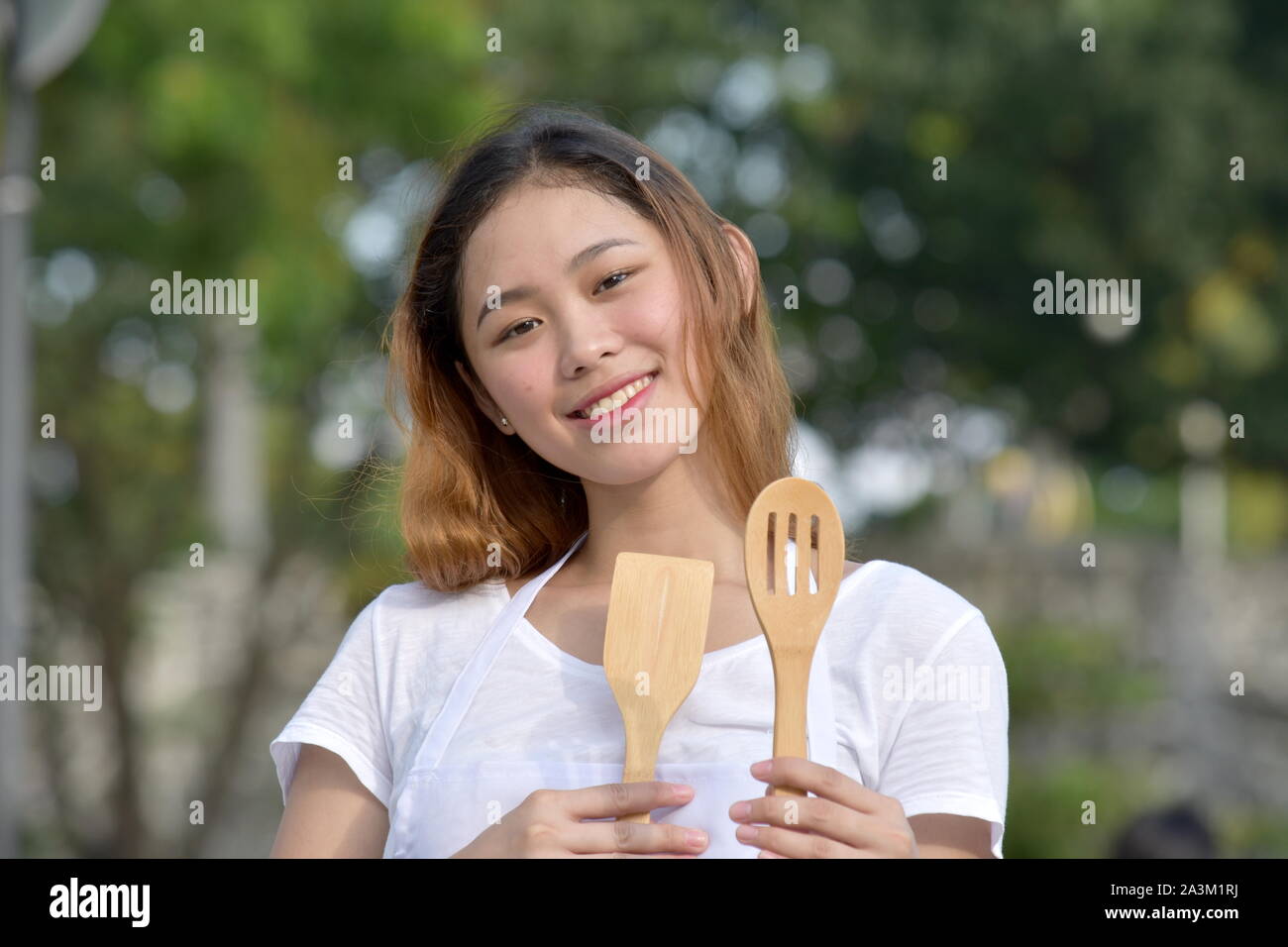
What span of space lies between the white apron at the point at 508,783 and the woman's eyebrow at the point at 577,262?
37 centimetres

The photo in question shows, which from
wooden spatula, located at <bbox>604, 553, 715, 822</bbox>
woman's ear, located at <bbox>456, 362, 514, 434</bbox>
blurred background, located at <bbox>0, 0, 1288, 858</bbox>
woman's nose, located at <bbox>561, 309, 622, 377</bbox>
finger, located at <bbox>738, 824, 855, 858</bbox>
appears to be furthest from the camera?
blurred background, located at <bbox>0, 0, 1288, 858</bbox>

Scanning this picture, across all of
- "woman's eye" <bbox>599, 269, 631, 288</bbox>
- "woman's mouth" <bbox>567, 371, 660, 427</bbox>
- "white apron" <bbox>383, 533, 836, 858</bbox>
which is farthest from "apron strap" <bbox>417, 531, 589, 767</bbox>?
"woman's eye" <bbox>599, 269, 631, 288</bbox>

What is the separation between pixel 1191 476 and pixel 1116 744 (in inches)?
59.5

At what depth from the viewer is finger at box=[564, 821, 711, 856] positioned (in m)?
1.29

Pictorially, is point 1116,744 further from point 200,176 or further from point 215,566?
point 200,176

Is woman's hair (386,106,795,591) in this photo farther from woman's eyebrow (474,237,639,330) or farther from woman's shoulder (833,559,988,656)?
woman's shoulder (833,559,988,656)

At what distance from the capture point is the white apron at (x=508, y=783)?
1385mm

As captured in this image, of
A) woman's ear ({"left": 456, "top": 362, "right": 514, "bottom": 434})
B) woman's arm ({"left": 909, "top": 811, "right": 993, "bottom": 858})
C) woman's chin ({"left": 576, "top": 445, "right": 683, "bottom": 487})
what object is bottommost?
woman's arm ({"left": 909, "top": 811, "right": 993, "bottom": 858})

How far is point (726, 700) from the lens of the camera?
1.46m

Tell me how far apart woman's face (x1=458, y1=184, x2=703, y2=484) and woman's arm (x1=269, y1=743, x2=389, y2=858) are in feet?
1.29

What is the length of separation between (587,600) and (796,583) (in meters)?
0.35

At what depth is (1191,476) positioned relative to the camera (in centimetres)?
812

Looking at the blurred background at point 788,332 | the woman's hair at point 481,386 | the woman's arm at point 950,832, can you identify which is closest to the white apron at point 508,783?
the woman's arm at point 950,832

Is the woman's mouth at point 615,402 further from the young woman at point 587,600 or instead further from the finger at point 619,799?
the finger at point 619,799
